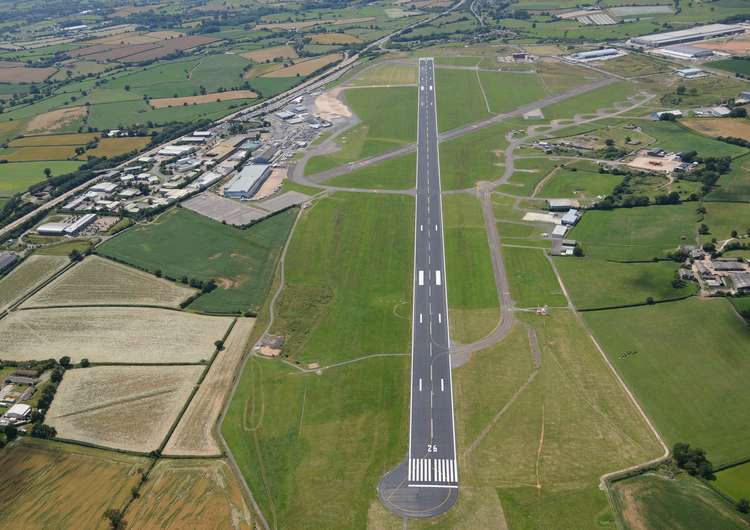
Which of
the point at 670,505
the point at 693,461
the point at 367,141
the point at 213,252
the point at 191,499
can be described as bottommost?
the point at 670,505

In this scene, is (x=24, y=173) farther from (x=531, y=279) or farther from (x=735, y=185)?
(x=735, y=185)

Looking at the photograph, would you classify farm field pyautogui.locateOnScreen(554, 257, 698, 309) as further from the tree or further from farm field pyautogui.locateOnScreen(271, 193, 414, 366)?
the tree

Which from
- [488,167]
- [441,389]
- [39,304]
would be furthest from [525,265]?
[39,304]

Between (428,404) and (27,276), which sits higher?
(27,276)

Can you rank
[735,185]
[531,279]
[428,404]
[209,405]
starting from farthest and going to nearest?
[735,185]
[531,279]
[209,405]
[428,404]

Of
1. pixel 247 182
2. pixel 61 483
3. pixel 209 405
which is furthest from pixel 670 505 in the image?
pixel 247 182
